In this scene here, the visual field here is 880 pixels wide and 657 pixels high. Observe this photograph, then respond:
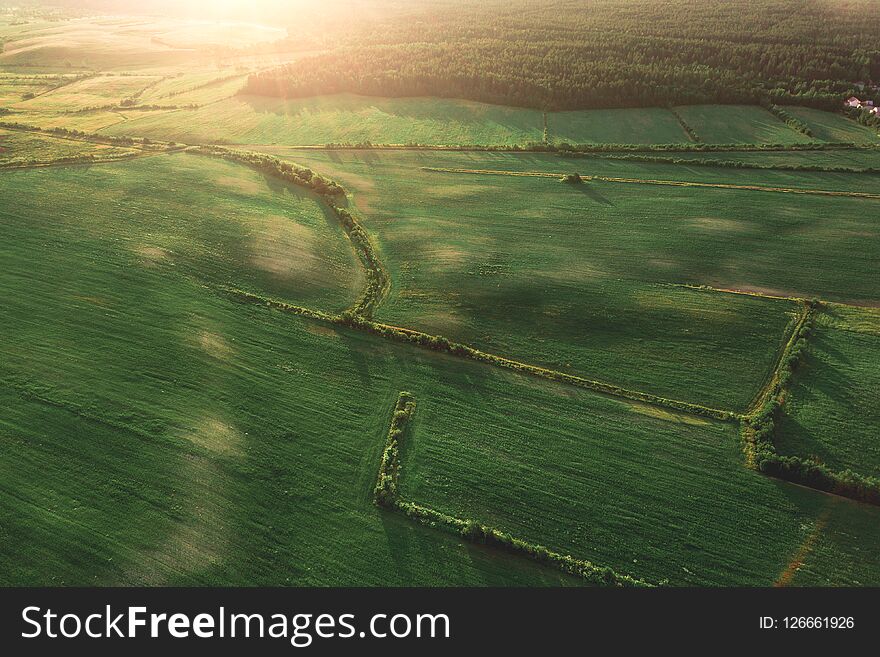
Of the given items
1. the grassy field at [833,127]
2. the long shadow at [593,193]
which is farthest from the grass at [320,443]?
the grassy field at [833,127]

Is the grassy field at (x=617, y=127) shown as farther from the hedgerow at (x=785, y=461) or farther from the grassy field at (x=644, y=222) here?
the hedgerow at (x=785, y=461)

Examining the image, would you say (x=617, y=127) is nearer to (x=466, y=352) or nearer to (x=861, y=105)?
(x=861, y=105)

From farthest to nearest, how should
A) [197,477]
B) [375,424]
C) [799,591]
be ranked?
[375,424] → [197,477] → [799,591]

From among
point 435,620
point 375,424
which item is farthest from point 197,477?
point 435,620

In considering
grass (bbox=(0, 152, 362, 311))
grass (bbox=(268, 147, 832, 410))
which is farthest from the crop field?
grass (bbox=(0, 152, 362, 311))

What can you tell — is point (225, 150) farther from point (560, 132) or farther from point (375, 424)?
point (375, 424)

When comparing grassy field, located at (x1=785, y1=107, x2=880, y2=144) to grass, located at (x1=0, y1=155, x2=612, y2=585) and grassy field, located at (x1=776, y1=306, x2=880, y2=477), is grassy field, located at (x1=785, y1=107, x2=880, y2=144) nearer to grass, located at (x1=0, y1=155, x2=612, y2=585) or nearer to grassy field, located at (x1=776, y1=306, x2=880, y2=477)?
grassy field, located at (x1=776, y1=306, x2=880, y2=477)
